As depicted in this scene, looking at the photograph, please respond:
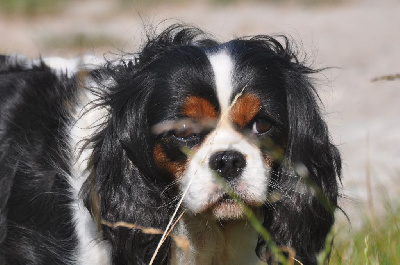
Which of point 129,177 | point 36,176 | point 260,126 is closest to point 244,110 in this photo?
point 260,126

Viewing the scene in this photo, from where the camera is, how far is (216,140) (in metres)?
4.05

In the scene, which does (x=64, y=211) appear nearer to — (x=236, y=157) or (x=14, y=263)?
(x=14, y=263)

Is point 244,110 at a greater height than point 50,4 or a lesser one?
greater

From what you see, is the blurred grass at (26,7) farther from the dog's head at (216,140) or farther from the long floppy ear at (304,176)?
the long floppy ear at (304,176)

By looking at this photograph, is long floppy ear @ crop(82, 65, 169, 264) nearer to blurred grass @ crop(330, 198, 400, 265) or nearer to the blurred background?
the blurred background

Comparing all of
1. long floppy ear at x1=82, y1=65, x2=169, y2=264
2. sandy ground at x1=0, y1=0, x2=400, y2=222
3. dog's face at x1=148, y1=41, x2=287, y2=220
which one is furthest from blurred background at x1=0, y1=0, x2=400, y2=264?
long floppy ear at x1=82, y1=65, x2=169, y2=264

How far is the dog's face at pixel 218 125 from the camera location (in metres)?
3.99

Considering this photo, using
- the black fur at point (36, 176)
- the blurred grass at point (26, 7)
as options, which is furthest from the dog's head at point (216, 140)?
the blurred grass at point (26, 7)


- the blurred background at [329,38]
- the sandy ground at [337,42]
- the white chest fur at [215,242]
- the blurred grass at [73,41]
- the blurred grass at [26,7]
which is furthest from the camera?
the blurred grass at [26,7]

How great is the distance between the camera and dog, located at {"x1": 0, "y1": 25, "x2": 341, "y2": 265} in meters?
4.10

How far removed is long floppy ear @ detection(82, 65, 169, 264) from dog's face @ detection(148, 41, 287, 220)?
2.8 inches

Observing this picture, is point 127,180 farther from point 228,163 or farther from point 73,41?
point 73,41

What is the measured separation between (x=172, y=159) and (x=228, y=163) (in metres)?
0.33

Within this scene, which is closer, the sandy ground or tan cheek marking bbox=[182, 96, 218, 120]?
tan cheek marking bbox=[182, 96, 218, 120]
